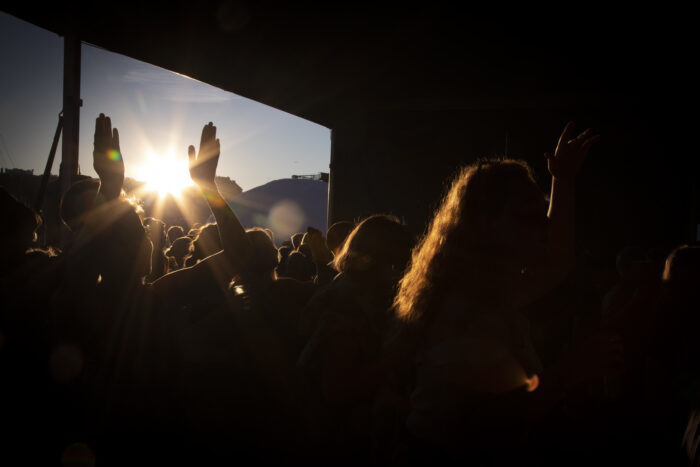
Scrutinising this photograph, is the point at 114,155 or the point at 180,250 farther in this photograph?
the point at 180,250

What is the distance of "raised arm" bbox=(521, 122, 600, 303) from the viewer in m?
1.72

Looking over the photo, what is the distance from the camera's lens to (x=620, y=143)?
8305mm

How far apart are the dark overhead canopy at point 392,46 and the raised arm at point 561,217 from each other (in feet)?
13.4

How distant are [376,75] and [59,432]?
718 cm

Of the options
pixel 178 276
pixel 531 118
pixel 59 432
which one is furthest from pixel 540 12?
pixel 59 432

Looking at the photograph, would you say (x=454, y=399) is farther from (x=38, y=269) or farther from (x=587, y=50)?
(x=587, y=50)

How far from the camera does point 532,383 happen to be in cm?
116

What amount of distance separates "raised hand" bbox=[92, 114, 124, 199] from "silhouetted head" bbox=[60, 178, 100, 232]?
0.35 ft

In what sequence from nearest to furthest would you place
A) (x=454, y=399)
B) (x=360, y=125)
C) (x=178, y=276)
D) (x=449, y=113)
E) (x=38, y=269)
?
(x=454, y=399) → (x=38, y=269) → (x=178, y=276) → (x=449, y=113) → (x=360, y=125)

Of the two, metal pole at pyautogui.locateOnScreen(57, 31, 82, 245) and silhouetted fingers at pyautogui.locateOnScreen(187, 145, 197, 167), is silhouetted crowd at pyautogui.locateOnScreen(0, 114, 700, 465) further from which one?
metal pole at pyautogui.locateOnScreen(57, 31, 82, 245)

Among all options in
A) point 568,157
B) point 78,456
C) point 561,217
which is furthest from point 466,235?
point 78,456

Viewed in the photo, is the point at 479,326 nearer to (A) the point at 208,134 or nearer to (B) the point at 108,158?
(A) the point at 208,134

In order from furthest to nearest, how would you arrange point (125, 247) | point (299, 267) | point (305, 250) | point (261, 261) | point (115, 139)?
point (305, 250) < point (299, 267) < point (261, 261) < point (115, 139) < point (125, 247)

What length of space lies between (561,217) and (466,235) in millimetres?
671
